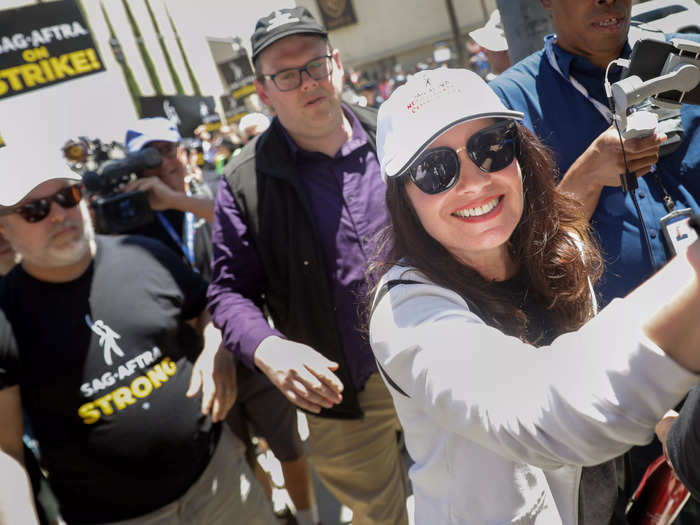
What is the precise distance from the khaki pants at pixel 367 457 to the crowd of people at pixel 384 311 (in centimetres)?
1

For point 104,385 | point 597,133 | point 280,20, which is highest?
point 280,20

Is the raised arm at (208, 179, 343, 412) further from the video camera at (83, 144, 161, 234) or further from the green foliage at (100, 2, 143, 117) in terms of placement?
the green foliage at (100, 2, 143, 117)

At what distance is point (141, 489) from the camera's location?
6.42 ft

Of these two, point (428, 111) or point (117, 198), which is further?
point (117, 198)

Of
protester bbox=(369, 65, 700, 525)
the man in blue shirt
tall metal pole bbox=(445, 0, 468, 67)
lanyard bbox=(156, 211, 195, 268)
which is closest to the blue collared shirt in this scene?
the man in blue shirt

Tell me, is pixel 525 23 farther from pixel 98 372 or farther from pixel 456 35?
pixel 456 35

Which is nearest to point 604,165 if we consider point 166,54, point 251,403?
point 251,403

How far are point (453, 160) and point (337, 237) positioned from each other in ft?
3.17

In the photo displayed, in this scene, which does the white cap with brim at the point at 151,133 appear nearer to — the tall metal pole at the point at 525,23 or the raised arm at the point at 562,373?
the tall metal pole at the point at 525,23

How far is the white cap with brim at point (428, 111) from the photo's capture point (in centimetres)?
109

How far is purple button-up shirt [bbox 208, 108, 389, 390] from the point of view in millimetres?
2041

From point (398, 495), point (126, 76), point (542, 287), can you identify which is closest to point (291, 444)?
point (398, 495)

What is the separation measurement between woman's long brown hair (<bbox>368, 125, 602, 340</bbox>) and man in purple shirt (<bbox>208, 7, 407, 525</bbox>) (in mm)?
660

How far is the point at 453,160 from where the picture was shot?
1.13 metres
